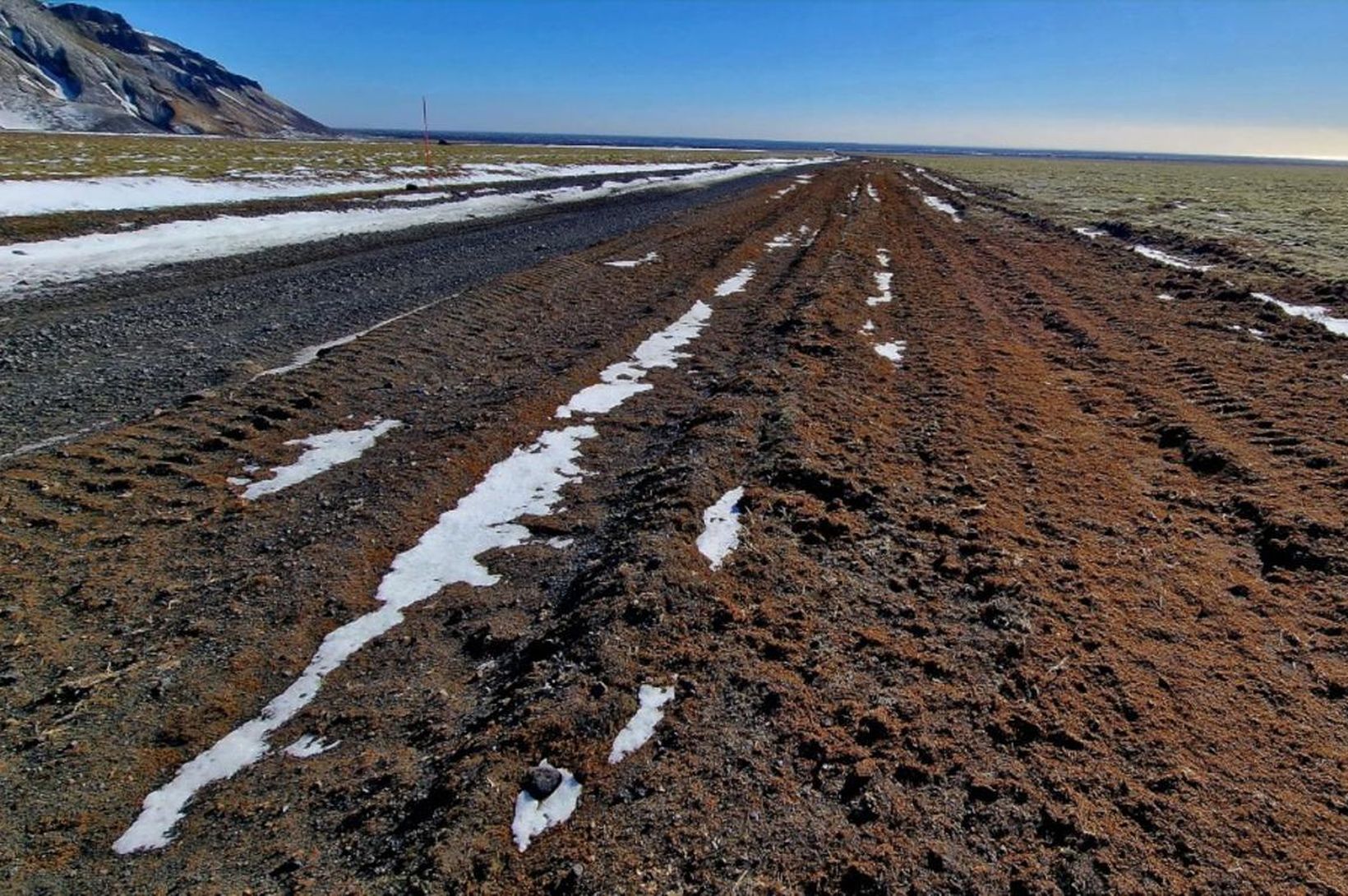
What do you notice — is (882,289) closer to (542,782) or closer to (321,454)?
(321,454)

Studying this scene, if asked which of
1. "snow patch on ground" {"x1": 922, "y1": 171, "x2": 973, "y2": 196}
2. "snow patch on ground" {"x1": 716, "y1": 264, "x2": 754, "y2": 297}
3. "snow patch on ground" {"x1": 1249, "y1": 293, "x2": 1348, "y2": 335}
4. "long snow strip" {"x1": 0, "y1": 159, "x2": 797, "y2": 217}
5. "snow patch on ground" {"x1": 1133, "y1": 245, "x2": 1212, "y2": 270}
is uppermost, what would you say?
"snow patch on ground" {"x1": 922, "y1": 171, "x2": 973, "y2": 196}

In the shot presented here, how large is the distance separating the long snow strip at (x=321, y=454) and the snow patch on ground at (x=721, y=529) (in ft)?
10.3

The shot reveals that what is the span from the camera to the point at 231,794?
2967mm

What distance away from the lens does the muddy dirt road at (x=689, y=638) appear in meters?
2.68

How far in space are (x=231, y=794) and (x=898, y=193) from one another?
38.4m

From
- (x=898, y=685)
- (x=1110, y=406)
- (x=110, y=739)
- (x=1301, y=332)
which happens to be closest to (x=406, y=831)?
(x=110, y=739)

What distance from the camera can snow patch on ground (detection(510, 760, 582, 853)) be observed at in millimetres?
2695

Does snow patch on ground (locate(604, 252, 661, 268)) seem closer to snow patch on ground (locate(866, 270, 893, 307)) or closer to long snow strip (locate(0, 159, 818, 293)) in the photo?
snow patch on ground (locate(866, 270, 893, 307))

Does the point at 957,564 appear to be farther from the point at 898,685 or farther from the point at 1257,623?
the point at 1257,623

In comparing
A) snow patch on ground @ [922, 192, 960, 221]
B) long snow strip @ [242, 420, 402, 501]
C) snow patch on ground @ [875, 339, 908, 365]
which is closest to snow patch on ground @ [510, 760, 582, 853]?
long snow strip @ [242, 420, 402, 501]

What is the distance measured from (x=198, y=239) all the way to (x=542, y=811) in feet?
58.2

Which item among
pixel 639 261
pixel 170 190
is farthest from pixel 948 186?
pixel 170 190

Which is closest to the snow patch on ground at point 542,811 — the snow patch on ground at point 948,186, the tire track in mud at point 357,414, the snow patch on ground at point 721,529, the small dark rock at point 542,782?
the small dark rock at point 542,782

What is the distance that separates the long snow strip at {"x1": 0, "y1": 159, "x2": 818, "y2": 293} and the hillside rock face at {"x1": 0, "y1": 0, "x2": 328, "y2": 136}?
9748cm
